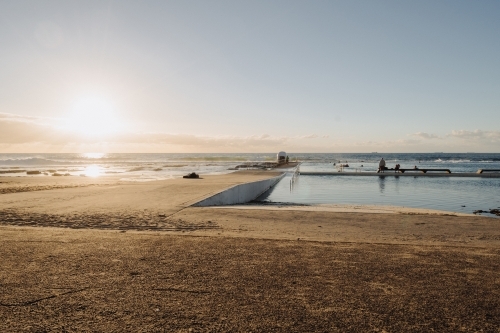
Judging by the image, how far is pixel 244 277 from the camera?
459 cm

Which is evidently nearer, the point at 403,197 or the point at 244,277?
the point at 244,277

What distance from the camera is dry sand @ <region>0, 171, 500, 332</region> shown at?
3389mm

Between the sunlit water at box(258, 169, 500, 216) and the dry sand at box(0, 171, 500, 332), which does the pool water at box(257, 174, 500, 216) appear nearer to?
the sunlit water at box(258, 169, 500, 216)

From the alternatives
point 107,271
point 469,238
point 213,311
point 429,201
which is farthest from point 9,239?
point 429,201

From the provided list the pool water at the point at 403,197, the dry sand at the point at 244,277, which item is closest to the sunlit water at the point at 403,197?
the pool water at the point at 403,197

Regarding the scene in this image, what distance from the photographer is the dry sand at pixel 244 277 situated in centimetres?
339

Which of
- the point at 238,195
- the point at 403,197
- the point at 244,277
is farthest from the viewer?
the point at 403,197

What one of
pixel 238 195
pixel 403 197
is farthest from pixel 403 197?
pixel 238 195

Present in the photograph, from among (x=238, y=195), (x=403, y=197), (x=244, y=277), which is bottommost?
(x=403, y=197)

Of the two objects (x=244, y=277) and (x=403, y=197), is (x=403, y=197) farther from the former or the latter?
(x=244, y=277)

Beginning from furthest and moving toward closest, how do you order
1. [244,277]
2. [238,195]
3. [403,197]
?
1. [403,197]
2. [238,195]
3. [244,277]

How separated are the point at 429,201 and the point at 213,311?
1591 centimetres

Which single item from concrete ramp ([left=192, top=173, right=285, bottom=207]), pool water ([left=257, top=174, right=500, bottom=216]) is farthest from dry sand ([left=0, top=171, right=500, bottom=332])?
pool water ([left=257, top=174, right=500, bottom=216])

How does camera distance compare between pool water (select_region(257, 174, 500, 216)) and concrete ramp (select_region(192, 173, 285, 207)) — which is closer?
concrete ramp (select_region(192, 173, 285, 207))
